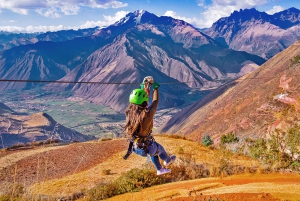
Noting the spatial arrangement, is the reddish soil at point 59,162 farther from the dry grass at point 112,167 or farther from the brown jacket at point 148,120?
the brown jacket at point 148,120

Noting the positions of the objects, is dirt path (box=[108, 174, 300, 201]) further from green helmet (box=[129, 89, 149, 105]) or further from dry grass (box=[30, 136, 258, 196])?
green helmet (box=[129, 89, 149, 105])

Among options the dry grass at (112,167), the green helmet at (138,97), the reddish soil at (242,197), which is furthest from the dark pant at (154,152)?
the dry grass at (112,167)

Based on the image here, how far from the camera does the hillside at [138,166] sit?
32.7 feet

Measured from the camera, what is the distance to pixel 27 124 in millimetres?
142250

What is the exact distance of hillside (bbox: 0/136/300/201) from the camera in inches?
392

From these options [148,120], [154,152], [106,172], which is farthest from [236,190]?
[106,172]

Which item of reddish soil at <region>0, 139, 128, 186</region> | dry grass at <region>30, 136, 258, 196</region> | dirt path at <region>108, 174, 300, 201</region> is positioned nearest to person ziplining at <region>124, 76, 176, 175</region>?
dirt path at <region>108, 174, 300, 201</region>

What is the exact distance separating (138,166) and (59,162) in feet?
19.9

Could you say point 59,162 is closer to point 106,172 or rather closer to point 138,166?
point 106,172

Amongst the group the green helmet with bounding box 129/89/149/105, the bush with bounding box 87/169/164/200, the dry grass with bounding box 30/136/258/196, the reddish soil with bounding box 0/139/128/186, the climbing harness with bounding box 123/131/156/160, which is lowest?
the reddish soil with bounding box 0/139/128/186

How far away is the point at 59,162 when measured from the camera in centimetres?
1994

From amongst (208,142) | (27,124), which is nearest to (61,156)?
(208,142)

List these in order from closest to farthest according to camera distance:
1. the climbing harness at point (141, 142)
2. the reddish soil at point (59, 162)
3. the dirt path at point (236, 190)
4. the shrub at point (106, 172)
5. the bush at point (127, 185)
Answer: the climbing harness at point (141, 142)
the dirt path at point (236, 190)
the bush at point (127, 185)
the shrub at point (106, 172)
the reddish soil at point (59, 162)

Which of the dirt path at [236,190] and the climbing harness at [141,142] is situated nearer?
the climbing harness at [141,142]
